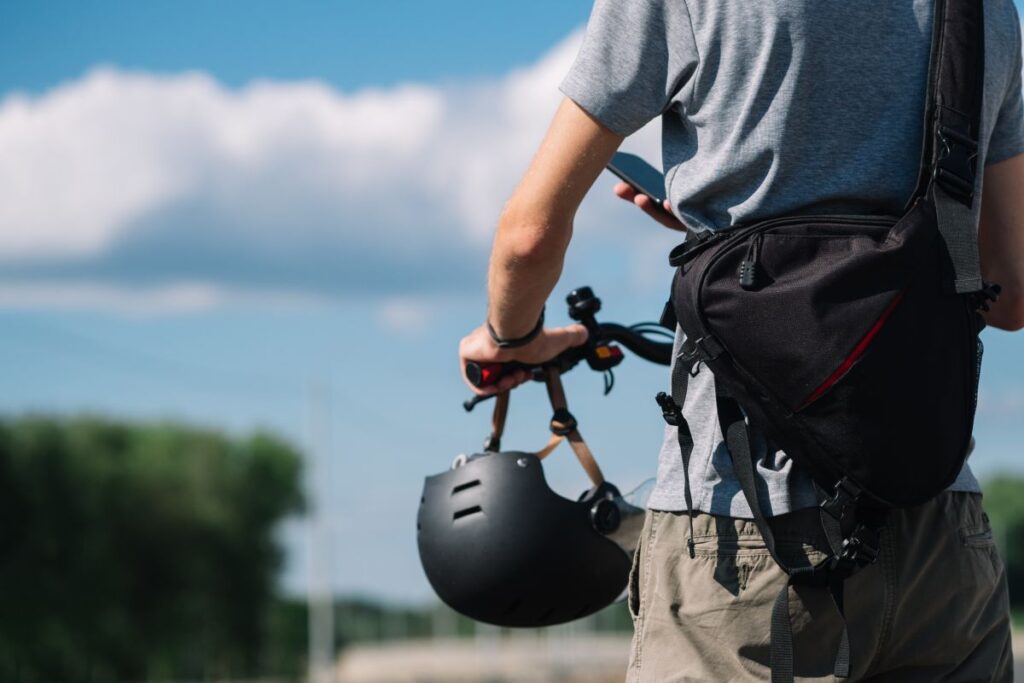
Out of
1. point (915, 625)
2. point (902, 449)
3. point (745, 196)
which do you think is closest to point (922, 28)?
point (745, 196)

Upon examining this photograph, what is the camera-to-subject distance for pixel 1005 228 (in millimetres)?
2266

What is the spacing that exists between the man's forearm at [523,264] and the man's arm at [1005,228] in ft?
2.30

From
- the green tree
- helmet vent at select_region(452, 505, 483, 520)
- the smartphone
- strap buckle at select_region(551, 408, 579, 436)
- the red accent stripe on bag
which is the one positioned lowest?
helmet vent at select_region(452, 505, 483, 520)

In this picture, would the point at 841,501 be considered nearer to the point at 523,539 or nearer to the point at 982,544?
the point at 982,544

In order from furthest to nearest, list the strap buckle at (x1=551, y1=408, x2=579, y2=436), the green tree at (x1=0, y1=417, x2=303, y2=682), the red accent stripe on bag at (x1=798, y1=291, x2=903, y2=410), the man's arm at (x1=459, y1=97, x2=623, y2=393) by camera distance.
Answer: the green tree at (x1=0, y1=417, x2=303, y2=682), the strap buckle at (x1=551, y1=408, x2=579, y2=436), the man's arm at (x1=459, y1=97, x2=623, y2=393), the red accent stripe on bag at (x1=798, y1=291, x2=903, y2=410)

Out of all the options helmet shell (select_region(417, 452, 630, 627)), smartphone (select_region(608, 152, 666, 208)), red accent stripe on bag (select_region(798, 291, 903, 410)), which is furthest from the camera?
helmet shell (select_region(417, 452, 630, 627))

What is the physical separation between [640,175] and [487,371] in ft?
1.54

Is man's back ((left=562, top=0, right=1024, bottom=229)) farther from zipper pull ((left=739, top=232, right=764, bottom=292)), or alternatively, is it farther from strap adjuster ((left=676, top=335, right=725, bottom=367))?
strap adjuster ((left=676, top=335, right=725, bottom=367))

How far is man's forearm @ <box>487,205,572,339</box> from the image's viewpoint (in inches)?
84.3

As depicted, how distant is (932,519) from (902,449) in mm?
174

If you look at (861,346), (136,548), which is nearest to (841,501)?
(861,346)

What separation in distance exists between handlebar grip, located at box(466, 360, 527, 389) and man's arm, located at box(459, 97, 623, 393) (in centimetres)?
29

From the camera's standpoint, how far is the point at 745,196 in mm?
2066

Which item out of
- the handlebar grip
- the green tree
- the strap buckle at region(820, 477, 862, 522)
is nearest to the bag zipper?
the strap buckle at region(820, 477, 862, 522)
